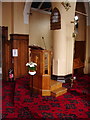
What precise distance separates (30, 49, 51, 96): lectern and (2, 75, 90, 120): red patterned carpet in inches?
7.6

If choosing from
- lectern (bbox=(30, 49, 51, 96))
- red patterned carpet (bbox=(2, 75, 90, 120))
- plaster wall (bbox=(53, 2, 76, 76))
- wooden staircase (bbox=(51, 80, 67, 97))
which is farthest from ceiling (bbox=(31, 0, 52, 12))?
wooden staircase (bbox=(51, 80, 67, 97))

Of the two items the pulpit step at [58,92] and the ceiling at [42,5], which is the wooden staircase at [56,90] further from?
the ceiling at [42,5]

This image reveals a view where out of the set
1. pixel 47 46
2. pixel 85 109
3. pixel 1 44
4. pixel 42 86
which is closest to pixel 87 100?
pixel 85 109

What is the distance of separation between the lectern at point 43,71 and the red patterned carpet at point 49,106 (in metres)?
0.19

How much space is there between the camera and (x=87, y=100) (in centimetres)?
385

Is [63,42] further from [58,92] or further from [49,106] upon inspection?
[49,106]

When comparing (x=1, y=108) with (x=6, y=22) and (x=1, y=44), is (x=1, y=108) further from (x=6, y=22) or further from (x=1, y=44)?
(x=6, y=22)

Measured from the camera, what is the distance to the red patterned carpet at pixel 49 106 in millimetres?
3219

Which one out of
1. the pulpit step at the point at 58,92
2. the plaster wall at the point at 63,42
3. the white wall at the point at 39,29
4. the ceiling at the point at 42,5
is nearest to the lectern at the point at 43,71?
the pulpit step at the point at 58,92

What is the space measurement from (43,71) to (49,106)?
0.91m

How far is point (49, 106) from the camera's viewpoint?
3582 millimetres

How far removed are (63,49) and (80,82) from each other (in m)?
1.29

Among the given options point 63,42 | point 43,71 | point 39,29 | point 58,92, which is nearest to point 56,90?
point 58,92

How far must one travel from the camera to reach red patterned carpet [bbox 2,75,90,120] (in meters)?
3.22
